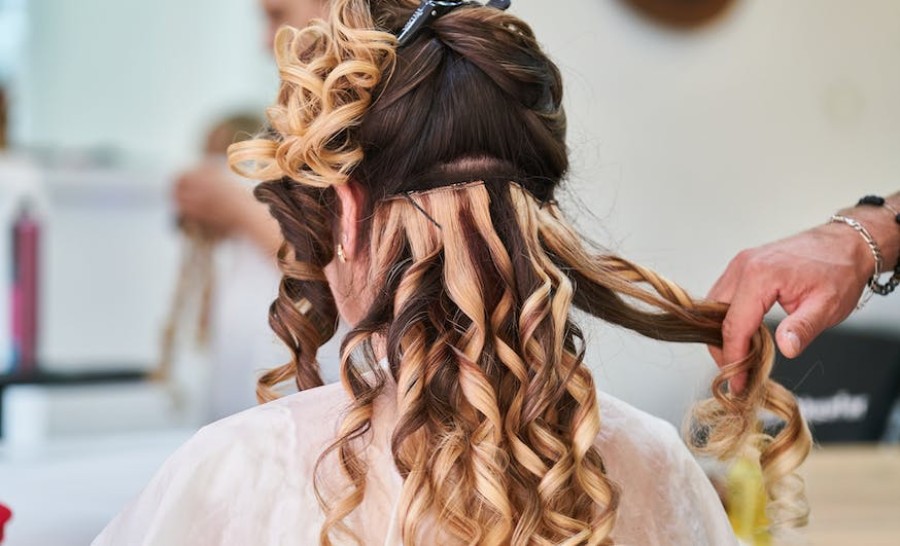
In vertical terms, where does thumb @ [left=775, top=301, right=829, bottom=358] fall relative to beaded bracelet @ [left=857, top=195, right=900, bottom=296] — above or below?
below

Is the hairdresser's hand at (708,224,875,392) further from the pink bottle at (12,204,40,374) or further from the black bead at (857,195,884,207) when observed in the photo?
the pink bottle at (12,204,40,374)

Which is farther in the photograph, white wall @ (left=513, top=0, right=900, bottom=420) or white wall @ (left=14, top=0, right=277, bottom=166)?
white wall @ (left=513, top=0, right=900, bottom=420)

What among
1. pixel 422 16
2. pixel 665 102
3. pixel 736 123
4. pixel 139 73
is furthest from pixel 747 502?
pixel 139 73

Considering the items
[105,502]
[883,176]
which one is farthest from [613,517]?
[883,176]

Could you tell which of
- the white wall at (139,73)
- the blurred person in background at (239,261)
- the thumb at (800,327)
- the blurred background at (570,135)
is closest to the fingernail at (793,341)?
the thumb at (800,327)

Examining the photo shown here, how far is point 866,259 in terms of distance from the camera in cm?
112

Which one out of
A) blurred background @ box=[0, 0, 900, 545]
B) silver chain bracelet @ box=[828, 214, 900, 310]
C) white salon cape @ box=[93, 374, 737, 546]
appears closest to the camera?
white salon cape @ box=[93, 374, 737, 546]

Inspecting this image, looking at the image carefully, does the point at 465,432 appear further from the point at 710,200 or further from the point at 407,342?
the point at 710,200

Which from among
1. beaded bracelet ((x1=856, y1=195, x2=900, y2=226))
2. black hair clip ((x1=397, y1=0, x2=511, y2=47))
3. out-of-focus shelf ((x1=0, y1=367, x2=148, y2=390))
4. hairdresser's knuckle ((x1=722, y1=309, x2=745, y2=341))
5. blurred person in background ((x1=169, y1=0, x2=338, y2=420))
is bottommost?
out-of-focus shelf ((x1=0, y1=367, x2=148, y2=390))

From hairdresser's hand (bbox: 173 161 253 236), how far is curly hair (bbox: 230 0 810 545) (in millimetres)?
910

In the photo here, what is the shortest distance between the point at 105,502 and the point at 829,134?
2.33 m

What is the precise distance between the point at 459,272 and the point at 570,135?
4.78 feet

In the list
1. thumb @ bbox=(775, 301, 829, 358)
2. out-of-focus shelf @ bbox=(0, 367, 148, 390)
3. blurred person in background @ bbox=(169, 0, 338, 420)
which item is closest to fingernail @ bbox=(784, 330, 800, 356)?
thumb @ bbox=(775, 301, 829, 358)

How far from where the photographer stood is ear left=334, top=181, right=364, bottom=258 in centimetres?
93
